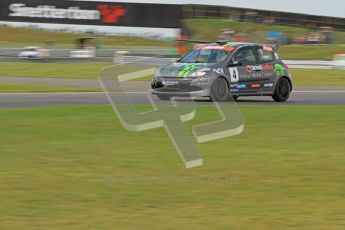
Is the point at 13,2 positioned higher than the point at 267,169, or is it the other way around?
the point at 267,169

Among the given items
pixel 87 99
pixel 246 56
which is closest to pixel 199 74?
pixel 246 56

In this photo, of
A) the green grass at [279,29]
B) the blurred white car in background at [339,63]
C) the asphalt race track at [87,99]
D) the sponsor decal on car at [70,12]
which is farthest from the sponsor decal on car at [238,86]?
the sponsor decal on car at [70,12]

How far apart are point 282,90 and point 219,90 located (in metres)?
2.49

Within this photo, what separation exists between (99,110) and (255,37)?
26.5 metres

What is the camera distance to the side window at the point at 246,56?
58.8 ft

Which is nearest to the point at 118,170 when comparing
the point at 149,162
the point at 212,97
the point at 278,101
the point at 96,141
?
the point at 149,162

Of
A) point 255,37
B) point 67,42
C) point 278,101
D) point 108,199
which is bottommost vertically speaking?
point 67,42

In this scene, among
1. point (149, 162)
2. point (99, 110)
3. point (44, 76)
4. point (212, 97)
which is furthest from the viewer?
point (44, 76)

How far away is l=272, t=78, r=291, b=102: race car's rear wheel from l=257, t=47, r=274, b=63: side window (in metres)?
0.68

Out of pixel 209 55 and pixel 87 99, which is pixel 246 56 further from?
pixel 87 99

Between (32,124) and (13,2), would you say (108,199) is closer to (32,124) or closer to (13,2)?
(32,124)

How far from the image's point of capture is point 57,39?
53781 mm

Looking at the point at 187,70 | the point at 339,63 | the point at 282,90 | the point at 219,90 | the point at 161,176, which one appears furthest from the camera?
the point at 339,63

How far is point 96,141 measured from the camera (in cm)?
1002
